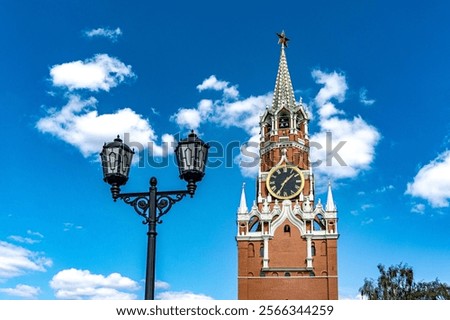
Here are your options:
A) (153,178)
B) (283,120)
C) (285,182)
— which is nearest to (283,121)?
(283,120)

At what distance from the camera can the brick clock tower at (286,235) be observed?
2430 inches

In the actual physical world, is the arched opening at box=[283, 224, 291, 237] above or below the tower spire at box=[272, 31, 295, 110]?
below

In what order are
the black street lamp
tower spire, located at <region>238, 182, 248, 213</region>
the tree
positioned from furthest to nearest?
tower spire, located at <region>238, 182, 248, 213</region>, the tree, the black street lamp

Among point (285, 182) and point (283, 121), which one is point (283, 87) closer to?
point (283, 121)

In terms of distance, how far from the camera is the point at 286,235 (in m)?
63.9

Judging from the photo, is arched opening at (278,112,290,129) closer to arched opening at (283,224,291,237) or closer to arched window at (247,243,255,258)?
arched opening at (283,224,291,237)

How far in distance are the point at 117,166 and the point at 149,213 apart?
3.96ft

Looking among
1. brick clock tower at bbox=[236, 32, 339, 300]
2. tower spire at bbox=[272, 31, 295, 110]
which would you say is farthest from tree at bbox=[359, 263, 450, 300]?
tower spire at bbox=[272, 31, 295, 110]

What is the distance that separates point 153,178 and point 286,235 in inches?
2135

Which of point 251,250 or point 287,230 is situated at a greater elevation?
point 287,230

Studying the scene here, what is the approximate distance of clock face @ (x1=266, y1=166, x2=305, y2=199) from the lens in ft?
219

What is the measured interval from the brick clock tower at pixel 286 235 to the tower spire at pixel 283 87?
465 centimetres

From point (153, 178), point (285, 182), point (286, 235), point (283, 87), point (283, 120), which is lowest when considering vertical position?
point (153, 178)
